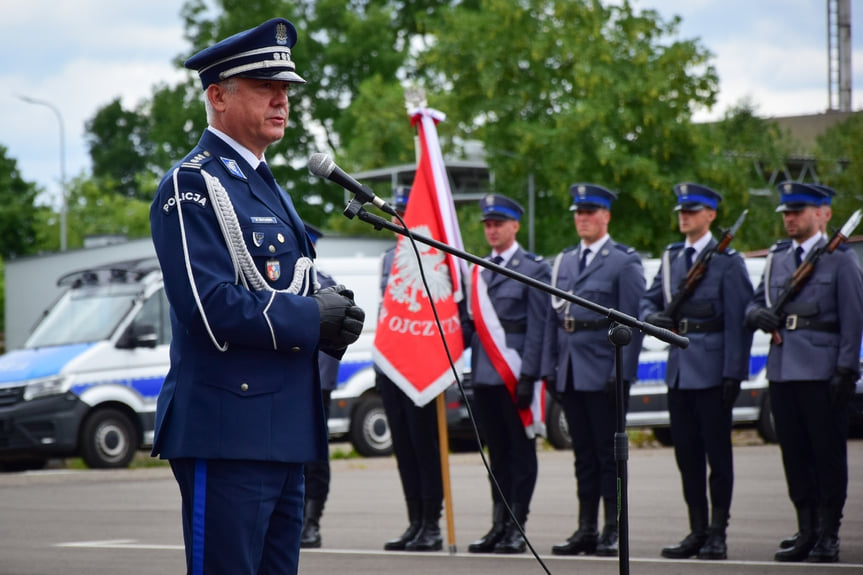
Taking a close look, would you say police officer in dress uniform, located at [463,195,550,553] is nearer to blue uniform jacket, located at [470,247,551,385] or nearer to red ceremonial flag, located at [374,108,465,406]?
blue uniform jacket, located at [470,247,551,385]

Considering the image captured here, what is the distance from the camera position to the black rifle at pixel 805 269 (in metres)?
8.42

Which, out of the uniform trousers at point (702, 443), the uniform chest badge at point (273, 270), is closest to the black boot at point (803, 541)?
the uniform trousers at point (702, 443)

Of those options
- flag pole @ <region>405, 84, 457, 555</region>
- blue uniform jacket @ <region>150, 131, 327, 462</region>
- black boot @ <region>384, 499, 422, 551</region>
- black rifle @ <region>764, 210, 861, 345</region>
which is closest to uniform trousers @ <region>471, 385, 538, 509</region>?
flag pole @ <region>405, 84, 457, 555</region>

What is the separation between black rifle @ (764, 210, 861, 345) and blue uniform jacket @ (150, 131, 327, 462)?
5179 mm

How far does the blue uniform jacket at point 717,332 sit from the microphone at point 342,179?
448cm

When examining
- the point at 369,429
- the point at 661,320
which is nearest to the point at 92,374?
the point at 369,429

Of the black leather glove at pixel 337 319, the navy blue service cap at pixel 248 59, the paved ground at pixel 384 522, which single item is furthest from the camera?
the paved ground at pixel 384 522

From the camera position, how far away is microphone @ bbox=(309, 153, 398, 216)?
4336mm

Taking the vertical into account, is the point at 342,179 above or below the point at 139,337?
above

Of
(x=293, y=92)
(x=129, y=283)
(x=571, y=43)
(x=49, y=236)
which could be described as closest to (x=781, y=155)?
(x=571, y=43)

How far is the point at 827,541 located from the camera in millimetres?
8125

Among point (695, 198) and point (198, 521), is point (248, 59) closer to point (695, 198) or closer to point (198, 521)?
point (198, 521)

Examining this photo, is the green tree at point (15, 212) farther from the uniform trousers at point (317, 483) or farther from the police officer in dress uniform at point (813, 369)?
the police officer in dress uniform at point (813, 369)

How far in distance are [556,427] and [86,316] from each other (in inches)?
249
